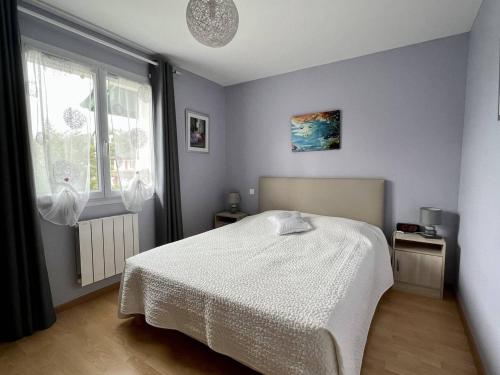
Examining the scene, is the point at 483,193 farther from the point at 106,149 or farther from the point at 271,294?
the point at 106,149

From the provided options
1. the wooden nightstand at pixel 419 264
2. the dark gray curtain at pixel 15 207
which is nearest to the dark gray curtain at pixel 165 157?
the dark gray curtain at pixel 15 207

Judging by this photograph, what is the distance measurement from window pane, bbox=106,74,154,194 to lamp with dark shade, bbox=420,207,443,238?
2976 mm

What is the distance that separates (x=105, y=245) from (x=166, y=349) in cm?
124

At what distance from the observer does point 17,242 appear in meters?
1.81

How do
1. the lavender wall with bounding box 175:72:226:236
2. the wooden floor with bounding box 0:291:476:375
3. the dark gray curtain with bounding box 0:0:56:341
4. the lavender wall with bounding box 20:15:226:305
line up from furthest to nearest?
the lavender wall with bounding box 175:72:226:236
the lavender wall with bounding box 20:15:226:305
the dark gray curtain with bounding box 0:0:56:341
the wooden floor with bounding box 0:291:476:375

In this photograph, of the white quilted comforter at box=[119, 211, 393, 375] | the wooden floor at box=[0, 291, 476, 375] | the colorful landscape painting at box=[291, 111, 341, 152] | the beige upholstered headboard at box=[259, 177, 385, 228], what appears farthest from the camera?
the colorful landscape painting at box=[291, 111, 341, 152]

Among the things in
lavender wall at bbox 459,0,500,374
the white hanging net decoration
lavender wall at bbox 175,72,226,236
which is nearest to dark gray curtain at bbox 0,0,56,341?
the white hanging net decoration

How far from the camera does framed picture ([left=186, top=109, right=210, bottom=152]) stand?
3318mm

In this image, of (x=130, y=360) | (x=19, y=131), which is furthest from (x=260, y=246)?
(x=19, y=131)

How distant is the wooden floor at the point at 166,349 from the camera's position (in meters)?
1.53

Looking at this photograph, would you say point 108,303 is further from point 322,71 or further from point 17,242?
point 322,71

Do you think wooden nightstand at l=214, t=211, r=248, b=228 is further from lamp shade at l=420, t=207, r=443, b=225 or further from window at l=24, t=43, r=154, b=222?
lamp shade at l=420, t=207, r=443, b=225

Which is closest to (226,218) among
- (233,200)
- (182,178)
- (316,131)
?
(233,200)

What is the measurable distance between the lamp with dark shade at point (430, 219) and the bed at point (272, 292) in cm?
46
